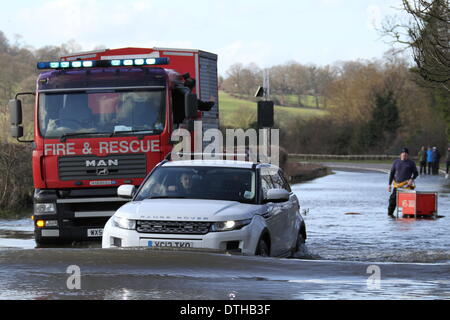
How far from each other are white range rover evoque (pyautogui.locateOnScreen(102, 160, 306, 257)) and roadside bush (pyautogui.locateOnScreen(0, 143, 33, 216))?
38.2 feet

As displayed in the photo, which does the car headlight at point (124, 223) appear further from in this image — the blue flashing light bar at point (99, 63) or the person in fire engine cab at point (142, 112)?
the blue flashing light bar at point (99, 63)

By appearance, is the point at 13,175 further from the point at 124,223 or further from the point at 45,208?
the point at 124,223

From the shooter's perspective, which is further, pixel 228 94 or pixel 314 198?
pixel 228 94

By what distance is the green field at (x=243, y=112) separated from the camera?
92.1 meters

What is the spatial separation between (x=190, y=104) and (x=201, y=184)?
2.97 meters

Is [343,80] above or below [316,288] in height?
above

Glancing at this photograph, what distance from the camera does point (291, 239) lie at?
1312 cm

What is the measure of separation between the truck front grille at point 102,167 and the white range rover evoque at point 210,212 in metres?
2.18

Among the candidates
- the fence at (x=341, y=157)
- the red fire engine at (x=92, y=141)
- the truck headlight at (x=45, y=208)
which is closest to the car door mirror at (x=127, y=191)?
the red fire engine at (x=92, y=141)

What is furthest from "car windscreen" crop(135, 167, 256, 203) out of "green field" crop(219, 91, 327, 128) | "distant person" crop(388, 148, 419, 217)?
"green field" crop(219, 91, 327, 128)

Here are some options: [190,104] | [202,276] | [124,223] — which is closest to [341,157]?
[190,104]

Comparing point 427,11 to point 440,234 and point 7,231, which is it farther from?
point 7,231

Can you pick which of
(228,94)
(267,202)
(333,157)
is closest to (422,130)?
(333,157)
